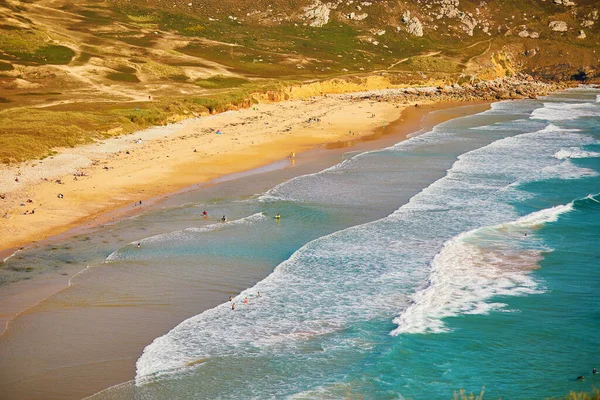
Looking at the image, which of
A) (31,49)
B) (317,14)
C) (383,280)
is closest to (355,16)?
(317,14)

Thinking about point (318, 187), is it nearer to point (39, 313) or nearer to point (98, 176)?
point (98, 176)

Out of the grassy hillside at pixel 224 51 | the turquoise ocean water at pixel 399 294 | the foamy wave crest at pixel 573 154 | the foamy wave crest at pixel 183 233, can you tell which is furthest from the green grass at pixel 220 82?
the foamy wave crest at pixel 183 233

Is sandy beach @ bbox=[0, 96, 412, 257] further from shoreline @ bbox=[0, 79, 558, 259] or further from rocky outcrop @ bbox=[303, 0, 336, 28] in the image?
rocky outcrop @ bbox=[303, 0, 336, 28]

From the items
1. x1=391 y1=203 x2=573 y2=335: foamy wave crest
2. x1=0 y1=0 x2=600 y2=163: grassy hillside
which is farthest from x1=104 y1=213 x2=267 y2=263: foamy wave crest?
x1=0 y1=0 x2=600 y2=163: grassy hillside

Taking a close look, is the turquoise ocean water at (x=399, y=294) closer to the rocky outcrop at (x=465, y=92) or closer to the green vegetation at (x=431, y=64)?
the rocky outcrop at (x=465, y=92)

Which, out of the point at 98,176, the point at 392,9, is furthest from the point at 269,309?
the point at 392,9

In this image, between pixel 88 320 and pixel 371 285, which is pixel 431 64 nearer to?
pixel 371 285
